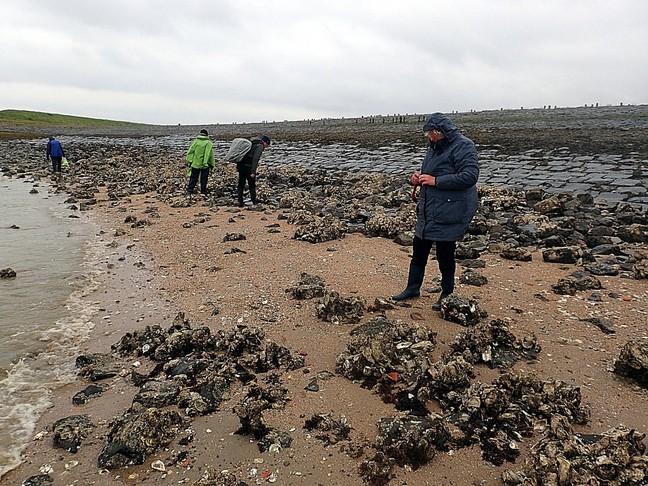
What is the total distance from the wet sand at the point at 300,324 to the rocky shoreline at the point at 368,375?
0.08 feet

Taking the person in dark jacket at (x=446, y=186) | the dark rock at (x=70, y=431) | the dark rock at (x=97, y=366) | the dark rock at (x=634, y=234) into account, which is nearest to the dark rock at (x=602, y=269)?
the dark rock at (x=634, y=234)

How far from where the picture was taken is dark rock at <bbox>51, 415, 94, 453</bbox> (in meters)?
4.55

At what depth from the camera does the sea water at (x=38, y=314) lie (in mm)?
5215

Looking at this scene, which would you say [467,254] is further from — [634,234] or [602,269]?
[634,234]

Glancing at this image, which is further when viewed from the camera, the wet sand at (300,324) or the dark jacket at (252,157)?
the dark jacket at (252,157)

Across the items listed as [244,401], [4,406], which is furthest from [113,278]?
[244,401]

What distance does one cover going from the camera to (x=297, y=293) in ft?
26.5

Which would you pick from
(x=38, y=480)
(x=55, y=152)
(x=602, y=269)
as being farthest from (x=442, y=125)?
(x=55, y=152)

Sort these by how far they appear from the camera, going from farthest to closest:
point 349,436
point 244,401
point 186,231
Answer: point 186,231, point 244,401, point 349,436

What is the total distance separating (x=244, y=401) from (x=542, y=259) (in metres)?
7.27

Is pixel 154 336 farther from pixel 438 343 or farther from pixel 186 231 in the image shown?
pixel 186 231

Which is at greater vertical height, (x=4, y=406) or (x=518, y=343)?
(x=518, y=343)

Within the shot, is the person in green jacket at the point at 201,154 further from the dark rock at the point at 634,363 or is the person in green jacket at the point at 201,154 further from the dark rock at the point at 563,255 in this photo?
the dark rock at the point at 634,363

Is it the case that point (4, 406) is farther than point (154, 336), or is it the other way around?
point (154, 336)
